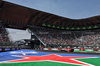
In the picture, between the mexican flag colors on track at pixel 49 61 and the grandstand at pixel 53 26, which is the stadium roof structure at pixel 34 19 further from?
the mexican flag colors on track at pixel 49 61

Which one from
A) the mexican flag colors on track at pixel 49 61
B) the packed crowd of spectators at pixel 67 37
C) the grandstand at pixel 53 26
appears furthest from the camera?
the packed crowd of spectators at pixel 67 37

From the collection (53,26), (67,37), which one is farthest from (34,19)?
(67,37)

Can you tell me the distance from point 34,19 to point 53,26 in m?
13.2

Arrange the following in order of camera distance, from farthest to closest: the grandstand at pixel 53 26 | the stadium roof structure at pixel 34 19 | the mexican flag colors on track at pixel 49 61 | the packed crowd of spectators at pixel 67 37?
1. the packed crowd of spectators at pixel 67 37
2. the grandstand at pixel 53 26
3. the stadium roof structure at pixel 34 19
4. the mexican flag colors on track at pixel 49 61

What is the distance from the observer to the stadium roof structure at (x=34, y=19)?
4012 centimetres

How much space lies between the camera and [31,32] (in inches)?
2087

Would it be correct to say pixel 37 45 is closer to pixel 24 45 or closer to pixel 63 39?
pixel 24 45

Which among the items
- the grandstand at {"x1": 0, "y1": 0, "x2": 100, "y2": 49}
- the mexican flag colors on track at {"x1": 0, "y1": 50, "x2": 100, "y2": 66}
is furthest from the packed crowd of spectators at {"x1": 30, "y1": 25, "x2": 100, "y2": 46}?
the mexican flag colors on track at {"x1": 0, "y1": 50, "x2": 100, "y2": 66}

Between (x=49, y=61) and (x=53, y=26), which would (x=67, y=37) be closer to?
(x=53, y=26)

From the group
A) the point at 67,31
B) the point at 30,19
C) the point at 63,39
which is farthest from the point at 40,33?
the point at 67,31

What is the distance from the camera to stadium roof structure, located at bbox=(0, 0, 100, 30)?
40.1 metres

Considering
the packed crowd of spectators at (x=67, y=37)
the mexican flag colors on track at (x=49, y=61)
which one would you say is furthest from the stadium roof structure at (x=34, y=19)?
the mexican flag colors on track at (x=49, y=61)

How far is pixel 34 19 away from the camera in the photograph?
50.9 meters

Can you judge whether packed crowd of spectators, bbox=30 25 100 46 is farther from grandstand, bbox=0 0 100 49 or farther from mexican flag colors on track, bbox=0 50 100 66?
mexican flag colors on track, bbox=0 50 100 66
